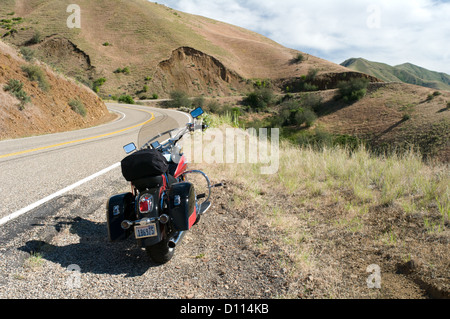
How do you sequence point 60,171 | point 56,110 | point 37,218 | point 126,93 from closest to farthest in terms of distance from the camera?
point 37,218 < point 60,171 < point 56,110 < point 126,93

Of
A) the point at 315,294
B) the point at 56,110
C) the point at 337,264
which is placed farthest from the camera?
the point at 56,110

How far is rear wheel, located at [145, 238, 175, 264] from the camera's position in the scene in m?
2.96

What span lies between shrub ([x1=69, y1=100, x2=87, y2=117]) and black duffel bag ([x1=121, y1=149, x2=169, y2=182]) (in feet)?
60.9

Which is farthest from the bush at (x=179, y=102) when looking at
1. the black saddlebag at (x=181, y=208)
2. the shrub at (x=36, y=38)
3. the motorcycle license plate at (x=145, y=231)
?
the motorcycle license plate at (x=145, y=231)

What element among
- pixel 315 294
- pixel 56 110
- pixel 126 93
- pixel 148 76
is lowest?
pixel 315 294

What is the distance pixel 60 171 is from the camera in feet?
20.5

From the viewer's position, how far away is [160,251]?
2971mm

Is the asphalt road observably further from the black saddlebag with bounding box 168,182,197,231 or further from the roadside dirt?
the black saddlebag with bounding box 168,182,197,231

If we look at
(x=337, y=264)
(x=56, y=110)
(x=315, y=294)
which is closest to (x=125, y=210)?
(x=315, y=294)

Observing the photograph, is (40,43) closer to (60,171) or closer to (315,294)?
(60,171)

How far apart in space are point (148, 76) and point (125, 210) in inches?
2249

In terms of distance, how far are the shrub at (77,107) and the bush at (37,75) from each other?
168 cm

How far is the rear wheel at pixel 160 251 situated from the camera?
9.71 feet

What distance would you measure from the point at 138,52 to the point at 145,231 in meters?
66.2
